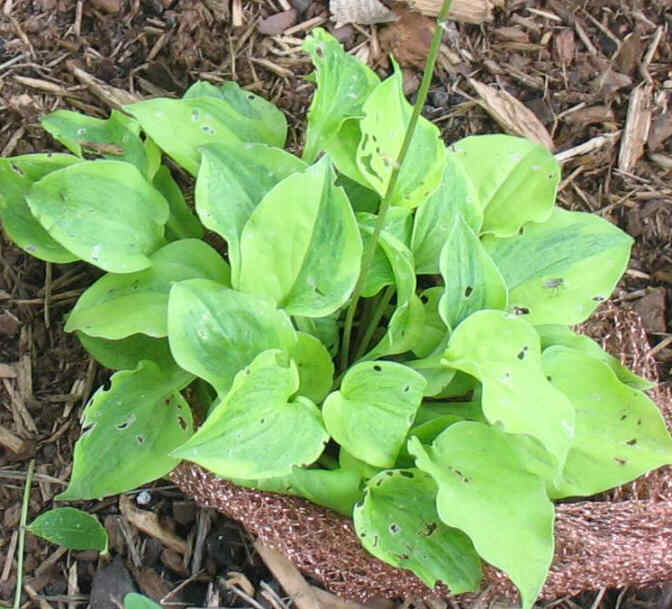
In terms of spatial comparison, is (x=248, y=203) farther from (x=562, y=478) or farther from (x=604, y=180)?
(x=604, y=180)

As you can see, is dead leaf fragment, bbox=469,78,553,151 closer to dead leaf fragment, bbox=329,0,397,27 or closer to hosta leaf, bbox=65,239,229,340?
dead leaf fragment, bbox=329,0,397,27

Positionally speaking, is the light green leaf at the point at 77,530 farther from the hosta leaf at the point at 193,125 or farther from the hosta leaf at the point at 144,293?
the hosta leaf at the point at 193,125

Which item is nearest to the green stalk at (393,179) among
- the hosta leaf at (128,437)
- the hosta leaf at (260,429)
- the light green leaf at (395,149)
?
the light green leaf at (395,149)

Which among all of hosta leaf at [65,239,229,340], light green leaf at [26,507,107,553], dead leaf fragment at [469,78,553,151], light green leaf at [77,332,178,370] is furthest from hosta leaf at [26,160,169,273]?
dead leaf fragment at [469,78,553,151]

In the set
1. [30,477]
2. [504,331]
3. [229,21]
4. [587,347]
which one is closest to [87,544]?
[30,477]

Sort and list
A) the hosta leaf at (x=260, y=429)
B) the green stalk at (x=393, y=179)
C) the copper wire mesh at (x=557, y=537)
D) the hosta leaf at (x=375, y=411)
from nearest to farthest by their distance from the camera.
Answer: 1. the green stalk at (x=393, y=179)
2. the hosta leaf at (x=260, y=429)
3. the hosta leaf at (x=375, y=411)
4. the copper wire mesh at (x=557, y=537)

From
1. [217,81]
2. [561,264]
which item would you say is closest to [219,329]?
[561,264]
